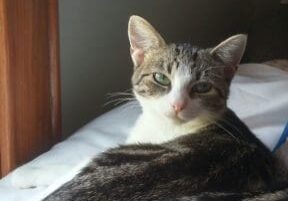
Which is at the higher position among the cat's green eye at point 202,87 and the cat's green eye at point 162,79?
→ the cat's green eye at point 162,79

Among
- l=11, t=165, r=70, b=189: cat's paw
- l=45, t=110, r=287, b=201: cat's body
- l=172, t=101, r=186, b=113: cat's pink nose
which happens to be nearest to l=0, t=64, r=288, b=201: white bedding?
l=11, t=165, r=70, b=189: cat's paw

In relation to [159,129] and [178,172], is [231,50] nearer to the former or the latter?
[159,129]

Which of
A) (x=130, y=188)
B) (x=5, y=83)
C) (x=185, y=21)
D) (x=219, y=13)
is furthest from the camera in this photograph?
(x=219, y=13)

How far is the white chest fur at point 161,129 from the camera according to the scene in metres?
1.33

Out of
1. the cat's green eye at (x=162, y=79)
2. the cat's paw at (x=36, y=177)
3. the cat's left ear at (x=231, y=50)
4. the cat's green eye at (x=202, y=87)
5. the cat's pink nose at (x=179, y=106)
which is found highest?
the cat's left ear at (x=231, y=50)

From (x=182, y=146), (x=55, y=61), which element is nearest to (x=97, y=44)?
(x=55, y=61)

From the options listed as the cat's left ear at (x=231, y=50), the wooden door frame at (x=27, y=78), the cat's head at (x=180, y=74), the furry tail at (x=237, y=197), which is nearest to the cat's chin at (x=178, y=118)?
the cat's head at (x=180, y=74)

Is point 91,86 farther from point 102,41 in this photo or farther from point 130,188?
point 130,188

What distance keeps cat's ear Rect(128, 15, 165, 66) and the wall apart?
485 millimetres

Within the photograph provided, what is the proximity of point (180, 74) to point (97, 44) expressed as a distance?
72cm

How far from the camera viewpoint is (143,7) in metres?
2.12

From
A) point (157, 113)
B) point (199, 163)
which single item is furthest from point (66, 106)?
point (199, 163)

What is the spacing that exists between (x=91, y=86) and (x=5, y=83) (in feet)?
1.94

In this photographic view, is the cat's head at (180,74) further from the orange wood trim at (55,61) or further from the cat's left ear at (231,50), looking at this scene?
the orange wood trim at (55,61)
